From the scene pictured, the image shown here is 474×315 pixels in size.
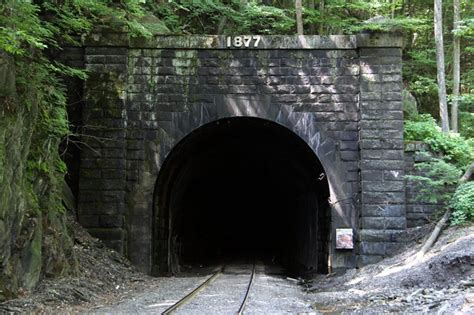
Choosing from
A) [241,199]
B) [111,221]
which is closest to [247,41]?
[111,221]

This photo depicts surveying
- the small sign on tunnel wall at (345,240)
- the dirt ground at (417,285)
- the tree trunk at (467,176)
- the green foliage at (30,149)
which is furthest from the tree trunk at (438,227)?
the green foliage at (30,149)

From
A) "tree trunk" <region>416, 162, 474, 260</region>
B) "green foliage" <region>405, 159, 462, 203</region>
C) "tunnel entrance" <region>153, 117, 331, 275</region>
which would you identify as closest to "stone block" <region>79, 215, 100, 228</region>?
"tunnel entrance" <region>153, 117, 331, 275</region>

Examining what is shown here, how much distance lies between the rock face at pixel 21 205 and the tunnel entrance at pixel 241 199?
13.9ft

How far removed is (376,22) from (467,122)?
34.9ft

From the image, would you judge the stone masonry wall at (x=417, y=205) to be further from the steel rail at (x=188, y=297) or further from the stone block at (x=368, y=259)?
the steel rail at (x=188, y=297)

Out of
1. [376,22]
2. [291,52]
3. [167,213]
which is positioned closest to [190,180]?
[167,213]

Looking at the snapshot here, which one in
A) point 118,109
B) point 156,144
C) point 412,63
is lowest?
point 156,144

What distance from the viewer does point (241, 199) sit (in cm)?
2606

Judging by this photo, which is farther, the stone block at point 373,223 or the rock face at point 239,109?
the rock face at point 239,109

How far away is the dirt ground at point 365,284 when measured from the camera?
668 cm

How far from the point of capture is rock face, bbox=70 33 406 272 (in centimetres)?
1223

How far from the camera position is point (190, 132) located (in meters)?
12.5

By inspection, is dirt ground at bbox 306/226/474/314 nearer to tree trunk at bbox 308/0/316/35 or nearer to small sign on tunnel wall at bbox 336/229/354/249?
small sign on tunnel wall at bbox 336/229/354/249

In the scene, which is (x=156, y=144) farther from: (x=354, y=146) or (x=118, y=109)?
(x=354, y=146)
